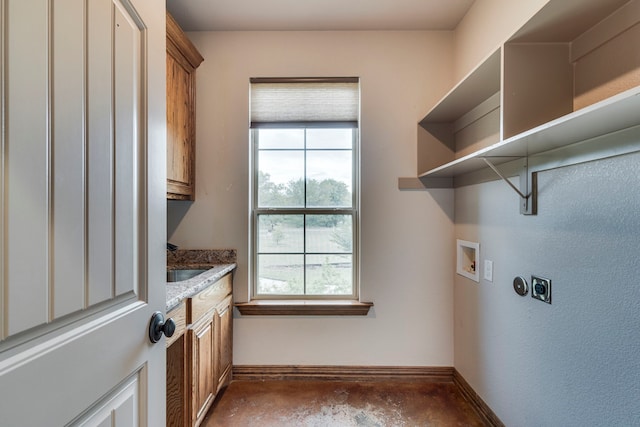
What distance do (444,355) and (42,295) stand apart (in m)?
2.35

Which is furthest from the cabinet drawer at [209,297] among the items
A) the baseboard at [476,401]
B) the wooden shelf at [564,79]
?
the baseboard at [476,401]

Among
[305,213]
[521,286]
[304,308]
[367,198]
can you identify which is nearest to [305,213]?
[305,213]

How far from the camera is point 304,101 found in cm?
217

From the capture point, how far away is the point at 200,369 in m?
1.56

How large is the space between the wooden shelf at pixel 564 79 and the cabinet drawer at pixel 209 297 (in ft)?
5.21

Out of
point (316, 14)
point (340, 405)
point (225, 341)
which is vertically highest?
point (316, 14)

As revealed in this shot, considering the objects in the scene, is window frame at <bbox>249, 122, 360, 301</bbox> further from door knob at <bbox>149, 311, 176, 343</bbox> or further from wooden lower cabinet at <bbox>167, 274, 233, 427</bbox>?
door knob at <bbox>149, 311, 176, 343</bbox>

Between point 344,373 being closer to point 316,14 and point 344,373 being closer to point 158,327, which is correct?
point 158,327

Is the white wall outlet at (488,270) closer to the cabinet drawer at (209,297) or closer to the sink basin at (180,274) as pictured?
the cabinet drawer at (209,297)

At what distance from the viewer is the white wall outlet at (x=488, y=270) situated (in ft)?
5.51

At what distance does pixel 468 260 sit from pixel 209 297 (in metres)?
1.73

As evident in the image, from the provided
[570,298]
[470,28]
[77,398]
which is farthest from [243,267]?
[470,28]

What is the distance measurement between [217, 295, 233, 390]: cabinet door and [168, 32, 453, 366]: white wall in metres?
0.09

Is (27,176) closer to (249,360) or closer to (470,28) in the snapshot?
(249,360)
